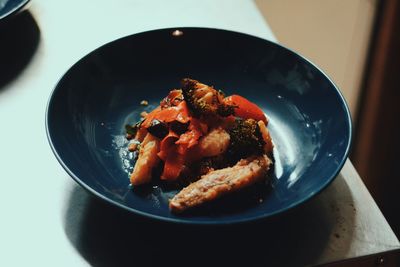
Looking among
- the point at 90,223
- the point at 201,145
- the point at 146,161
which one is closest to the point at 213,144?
the point at 201,145

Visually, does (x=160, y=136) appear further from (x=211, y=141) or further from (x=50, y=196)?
(x=50, y=196)

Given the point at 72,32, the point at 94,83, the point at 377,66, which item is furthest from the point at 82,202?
the point at 377,66

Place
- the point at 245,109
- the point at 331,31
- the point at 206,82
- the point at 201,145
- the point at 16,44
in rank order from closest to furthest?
the point at 201,145 → the point at 245,109 → the point at 206,82 → the point at 16,44 → the point at 331,31

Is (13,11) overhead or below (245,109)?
overhead

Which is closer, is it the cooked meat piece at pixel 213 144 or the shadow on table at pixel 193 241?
the shadow on table at pixel 193 241

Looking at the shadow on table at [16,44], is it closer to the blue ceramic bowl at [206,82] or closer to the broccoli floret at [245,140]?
the blue ceramic bowl at [206,82]

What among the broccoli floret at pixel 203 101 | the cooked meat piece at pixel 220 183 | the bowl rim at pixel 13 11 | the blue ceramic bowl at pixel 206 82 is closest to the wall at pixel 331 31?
the blue ceramic bowl at pixel 206 82

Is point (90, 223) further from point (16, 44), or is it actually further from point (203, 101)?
point (16, 44)

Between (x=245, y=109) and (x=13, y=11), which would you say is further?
(x=13, y=11)
